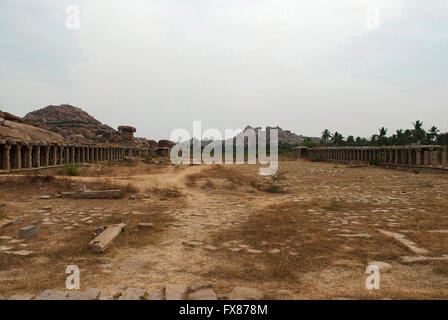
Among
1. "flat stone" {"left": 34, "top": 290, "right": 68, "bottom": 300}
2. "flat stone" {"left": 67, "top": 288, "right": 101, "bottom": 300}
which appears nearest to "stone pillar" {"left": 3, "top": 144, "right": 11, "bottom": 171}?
"flat stone" {"left": 34, "top": 290, "right": 68, "bottom": 300}

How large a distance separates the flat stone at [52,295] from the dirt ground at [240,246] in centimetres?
20

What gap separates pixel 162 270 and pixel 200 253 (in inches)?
32.0

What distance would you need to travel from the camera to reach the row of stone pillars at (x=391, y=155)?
21281 millimetres

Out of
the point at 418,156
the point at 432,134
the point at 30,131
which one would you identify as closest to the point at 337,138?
the point at 432,134

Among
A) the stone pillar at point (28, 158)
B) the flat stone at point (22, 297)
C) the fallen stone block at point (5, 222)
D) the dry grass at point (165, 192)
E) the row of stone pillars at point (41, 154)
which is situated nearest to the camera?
the flat stone at point (22, 297)

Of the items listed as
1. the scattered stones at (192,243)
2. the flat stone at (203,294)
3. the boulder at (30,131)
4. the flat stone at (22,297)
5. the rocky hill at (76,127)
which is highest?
the rocky hill at (76,127)

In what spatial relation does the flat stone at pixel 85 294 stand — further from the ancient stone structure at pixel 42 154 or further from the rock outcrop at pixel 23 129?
the rock outcrop at pixel 23 129

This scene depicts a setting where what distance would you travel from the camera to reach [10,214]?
21.6ft

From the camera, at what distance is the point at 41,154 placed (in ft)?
57.8

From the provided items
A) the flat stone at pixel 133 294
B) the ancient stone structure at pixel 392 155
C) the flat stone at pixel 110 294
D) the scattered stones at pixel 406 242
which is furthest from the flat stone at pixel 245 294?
the ancient stone structure at pixel 392 155

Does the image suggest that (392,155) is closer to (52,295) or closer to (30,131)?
(52,295)

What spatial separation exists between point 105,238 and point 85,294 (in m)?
1.86
